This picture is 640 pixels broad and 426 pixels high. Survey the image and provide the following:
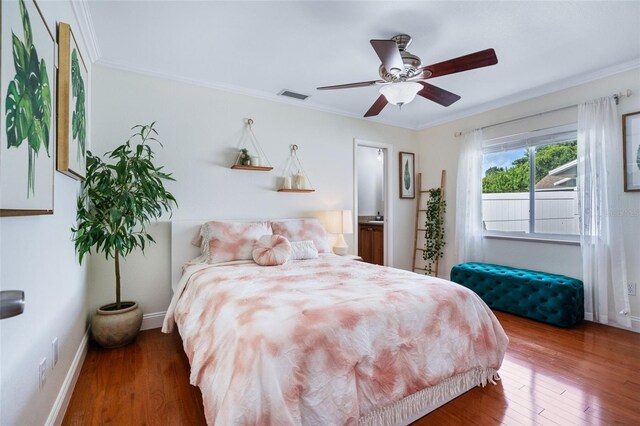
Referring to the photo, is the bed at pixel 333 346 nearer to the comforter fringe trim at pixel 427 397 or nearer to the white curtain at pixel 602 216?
the comforter fringe trim at pixel 427 397

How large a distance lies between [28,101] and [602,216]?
176 inches

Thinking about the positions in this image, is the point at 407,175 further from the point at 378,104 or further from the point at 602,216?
the point at 602,216

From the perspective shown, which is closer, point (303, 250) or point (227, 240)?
point (227, 240)

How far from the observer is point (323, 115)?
13.9 feet

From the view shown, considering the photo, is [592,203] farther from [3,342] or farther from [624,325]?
[3,342]

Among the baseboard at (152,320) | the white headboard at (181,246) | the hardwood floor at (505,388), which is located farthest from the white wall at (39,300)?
the white headboard at (181,246)

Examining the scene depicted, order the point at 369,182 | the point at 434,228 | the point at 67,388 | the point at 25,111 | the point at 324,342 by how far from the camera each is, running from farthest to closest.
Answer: the point at 369,182
the point at 434,228
the point at 67,388
the point at 324,342
the point at 25,111

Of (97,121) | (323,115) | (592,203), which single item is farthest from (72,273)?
(592,203)

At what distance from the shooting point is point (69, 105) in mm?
1799

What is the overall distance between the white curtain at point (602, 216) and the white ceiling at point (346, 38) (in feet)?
1.93

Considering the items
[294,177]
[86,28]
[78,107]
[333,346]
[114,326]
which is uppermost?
[86,28]

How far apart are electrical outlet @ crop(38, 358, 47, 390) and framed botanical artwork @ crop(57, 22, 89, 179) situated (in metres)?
0.99

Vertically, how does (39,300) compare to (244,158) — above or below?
below

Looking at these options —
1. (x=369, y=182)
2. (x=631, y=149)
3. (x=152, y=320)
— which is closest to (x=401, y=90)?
(x=631, y=149)
